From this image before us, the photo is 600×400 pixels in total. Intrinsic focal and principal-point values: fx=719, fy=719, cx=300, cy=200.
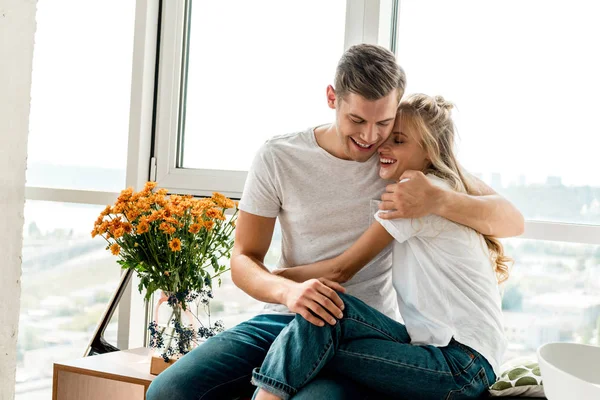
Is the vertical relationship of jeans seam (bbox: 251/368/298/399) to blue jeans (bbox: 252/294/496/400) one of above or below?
below

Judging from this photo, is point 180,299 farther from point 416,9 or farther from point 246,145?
point 416,9

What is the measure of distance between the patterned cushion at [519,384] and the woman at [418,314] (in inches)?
1.4

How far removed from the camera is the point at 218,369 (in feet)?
6.14

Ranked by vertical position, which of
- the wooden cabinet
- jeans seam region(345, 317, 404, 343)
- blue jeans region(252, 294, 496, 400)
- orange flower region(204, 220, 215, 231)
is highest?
orange flower region(204, 220, 215, 231)

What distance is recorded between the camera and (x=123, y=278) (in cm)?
256

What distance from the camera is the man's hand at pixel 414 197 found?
183cm

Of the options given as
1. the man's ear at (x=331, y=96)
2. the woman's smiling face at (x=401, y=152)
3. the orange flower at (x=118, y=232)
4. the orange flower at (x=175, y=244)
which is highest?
the man's ear at (x=331, y=96)

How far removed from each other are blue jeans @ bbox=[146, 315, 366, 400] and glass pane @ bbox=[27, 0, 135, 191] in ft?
4.17

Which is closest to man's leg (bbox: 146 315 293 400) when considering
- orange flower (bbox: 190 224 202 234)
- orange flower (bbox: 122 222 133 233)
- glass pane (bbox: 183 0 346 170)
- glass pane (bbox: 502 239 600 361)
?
orange flower (bbox: 190 224 202 234)

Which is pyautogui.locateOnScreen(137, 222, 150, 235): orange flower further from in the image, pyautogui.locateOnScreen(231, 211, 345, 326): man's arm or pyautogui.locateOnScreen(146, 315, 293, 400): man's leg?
pyautogui.locateOnScreen(146, 315, 293, 400): man's leg

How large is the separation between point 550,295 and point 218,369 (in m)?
1.13

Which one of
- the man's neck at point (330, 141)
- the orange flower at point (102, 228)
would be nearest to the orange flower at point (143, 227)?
the orange flower at point (102, 228)

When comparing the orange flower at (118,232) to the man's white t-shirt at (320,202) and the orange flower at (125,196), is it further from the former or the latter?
the man's white t-shirt at (320,202)

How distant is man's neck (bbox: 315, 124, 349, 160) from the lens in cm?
212
